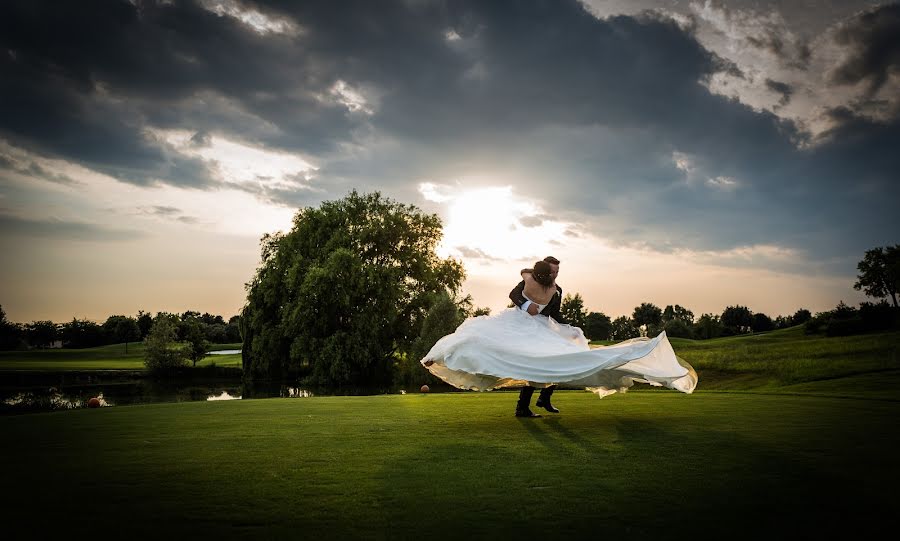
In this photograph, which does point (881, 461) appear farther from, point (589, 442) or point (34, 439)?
point (34, 439)

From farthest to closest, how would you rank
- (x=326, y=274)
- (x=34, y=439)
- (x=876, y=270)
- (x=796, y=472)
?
(x=876, y=270) → (x=326, y=274) → (x=34, y=439) → (x=796, y=472)

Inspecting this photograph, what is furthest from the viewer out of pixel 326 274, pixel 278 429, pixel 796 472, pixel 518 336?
pixel 326 274

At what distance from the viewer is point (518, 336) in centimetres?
937

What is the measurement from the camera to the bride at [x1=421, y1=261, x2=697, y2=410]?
8.37m

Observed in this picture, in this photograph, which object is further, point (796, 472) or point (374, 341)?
point (374, 341)

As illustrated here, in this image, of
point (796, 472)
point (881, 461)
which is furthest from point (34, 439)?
point (881, 461)

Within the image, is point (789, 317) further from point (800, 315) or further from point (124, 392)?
point (124, 392)

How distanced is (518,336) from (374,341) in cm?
3197

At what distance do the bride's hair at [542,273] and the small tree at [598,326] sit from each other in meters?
90.9

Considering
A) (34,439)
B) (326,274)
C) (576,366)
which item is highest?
(326,274)

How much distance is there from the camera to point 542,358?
8633mm

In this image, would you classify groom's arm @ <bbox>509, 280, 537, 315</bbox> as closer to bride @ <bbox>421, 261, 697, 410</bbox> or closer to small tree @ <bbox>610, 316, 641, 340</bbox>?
bride @ <bbox>421, 261, 697, 410</bbox>

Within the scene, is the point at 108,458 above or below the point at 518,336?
below

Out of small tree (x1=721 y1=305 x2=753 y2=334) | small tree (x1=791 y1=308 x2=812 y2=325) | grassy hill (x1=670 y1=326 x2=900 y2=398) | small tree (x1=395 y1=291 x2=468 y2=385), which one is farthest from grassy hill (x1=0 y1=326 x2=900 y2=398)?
small tree (x1=721 y1=305 x2=753 y2=334)
